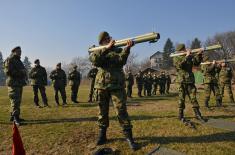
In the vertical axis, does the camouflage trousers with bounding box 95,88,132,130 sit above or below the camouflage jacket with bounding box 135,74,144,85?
below

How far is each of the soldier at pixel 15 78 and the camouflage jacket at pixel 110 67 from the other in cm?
393

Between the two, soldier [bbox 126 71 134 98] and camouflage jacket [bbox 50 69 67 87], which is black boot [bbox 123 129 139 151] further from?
soldier [bbox 126 71 134 98]

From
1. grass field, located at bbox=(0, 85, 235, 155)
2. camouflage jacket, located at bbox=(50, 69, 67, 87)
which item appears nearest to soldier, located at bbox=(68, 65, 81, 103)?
camouflage jacket, located at bbox=(50, 69, 67, 87)

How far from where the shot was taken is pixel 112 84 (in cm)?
707

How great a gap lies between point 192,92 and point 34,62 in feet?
26.0

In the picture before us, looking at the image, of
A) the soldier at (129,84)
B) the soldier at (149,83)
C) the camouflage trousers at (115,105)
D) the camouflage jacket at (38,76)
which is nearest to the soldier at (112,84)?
the camouflage trousers at (115,105)

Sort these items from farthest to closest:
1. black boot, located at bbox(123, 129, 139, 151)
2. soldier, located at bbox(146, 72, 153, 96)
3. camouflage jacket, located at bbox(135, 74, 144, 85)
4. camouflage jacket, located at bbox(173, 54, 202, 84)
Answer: soldier, located at bbox(146, 72, 153, 96) < camouflage jacket, located at bbox(135, 74, 144, 85) < camouflage jacket, located at bbox(173, 54, 202, 84) < black boot, located at bbox(123, 129, 139, 151)

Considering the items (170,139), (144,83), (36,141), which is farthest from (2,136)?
(144,83)

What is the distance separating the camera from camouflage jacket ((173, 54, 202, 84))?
387 inches

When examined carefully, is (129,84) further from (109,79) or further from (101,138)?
(109,79)

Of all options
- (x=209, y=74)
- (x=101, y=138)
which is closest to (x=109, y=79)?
(x=101, y=138)

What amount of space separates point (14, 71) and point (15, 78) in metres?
0.24

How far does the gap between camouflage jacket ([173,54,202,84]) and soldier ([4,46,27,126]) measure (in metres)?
5.14

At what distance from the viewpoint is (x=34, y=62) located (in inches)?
573
